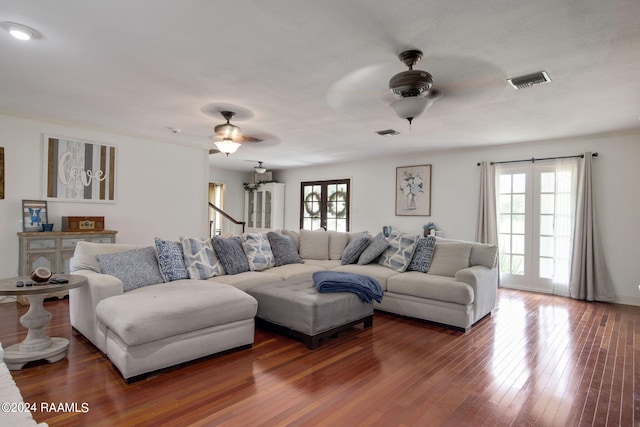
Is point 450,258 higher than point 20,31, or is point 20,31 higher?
point 20,31

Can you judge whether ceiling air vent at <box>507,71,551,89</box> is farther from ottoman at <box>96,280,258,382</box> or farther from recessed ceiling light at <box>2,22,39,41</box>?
recessed ceiling light at <box>2,22,39,41</box>

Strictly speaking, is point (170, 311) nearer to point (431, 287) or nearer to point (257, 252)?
point (257, 252)

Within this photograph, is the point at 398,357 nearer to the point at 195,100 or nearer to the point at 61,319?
the point at 195,100

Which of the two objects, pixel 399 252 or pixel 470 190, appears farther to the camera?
pixel 470 190

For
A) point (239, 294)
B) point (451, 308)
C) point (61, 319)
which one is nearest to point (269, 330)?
point (239, 294)

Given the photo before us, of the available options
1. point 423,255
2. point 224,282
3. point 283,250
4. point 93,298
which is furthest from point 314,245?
point 93,298

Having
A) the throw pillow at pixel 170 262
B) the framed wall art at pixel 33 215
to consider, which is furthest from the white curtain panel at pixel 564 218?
the framed wall art at pixel 33 215

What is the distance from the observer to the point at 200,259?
3633 mm

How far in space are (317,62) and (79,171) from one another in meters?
3.87

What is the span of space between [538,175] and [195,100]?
4986mm

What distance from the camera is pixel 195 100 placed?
3.51 m

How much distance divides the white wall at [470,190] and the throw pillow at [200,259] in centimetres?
405

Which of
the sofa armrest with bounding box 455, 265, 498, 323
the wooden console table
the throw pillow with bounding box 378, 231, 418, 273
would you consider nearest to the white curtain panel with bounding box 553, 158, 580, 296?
the sofa armrest with bounding box 455, 265, 498, 323

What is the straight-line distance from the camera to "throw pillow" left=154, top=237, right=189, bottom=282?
3322 mm
